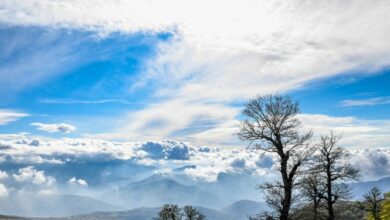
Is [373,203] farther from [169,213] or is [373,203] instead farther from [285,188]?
[285,188]

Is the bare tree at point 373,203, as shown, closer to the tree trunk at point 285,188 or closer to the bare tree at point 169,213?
the bare tree at point 169,213

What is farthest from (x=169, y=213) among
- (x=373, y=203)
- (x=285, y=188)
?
(x=285, y=188)

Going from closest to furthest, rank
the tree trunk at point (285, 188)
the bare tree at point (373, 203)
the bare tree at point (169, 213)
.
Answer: the tree trunk at point (285, 188)
the bare tree at point (373, 203)
the bare tree at point (169, 213)

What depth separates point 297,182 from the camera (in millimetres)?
25281

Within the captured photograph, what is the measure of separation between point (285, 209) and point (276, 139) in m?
4.63

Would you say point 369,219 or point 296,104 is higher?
point 296,104

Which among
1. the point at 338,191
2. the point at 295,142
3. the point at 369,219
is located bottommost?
the point at 369,219

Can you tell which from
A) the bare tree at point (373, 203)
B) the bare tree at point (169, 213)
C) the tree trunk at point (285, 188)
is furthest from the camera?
the bare tree at point (169, 213)

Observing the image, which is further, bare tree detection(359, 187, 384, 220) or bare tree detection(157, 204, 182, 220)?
bare tree detection(157, 204, 182, 220)

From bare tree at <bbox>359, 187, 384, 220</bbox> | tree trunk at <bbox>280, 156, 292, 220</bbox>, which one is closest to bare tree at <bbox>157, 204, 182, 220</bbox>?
bare tree at <bbox>359, 187, 384, 220</bbox>

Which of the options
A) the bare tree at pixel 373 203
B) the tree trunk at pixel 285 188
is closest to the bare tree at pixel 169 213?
the bare tree at pixel 373 203

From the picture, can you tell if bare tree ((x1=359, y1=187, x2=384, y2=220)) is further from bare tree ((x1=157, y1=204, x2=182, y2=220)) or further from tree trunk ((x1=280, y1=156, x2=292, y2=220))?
tree trunk ((x1=280, y1=156, x2=292, y2=220))

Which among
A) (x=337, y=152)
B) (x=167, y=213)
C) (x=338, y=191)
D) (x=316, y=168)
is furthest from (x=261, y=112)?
(x=167, y=213)

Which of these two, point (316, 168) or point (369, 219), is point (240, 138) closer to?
point (316, 168)
